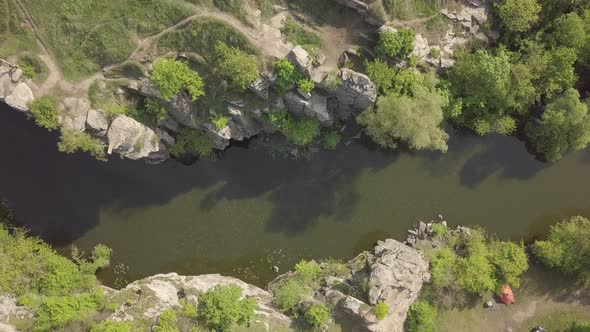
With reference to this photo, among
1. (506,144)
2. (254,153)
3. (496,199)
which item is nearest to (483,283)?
(496,199)

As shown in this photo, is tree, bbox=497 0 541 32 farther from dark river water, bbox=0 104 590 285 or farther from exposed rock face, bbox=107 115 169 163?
exposed rock face, bbox=107 115 169 163

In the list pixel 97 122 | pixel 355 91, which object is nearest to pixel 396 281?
pixel 355 91

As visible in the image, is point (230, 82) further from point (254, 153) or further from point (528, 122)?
point (528, 122)

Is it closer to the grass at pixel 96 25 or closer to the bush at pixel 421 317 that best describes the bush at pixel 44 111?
the grass at pixel 96 25

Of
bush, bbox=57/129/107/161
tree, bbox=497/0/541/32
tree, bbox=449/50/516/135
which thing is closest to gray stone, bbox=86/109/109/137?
bush, bbox=57/129/107/161

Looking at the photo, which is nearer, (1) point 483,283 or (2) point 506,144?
(1) point 483,283
